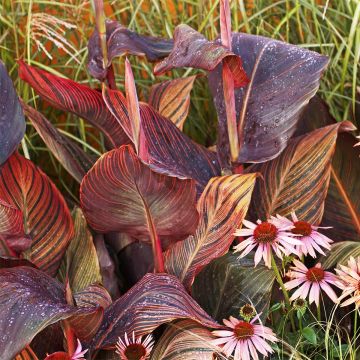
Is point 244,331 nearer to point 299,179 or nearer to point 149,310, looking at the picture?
point 149,310

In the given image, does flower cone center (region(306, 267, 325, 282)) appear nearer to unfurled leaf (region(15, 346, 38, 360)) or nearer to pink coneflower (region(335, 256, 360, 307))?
pink coneflower (region(335, 256, 360, 307))

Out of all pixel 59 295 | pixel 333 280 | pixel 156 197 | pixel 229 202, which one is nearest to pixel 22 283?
pixel 59 295

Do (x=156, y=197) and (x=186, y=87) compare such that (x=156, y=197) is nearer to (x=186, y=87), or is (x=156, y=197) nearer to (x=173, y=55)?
(x=173, y=55)

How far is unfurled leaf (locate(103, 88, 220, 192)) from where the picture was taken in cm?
150

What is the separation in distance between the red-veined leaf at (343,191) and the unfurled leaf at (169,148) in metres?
0.26

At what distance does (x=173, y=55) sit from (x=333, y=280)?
0.47 meters

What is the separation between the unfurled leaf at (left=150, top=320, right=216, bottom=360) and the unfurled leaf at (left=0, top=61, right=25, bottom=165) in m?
0.43

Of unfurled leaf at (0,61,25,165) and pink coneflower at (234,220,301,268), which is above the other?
unfurled leaf at (0,61,25,165)

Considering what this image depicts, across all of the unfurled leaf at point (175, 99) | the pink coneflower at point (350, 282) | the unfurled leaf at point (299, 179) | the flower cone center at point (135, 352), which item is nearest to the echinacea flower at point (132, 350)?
the flower cone center at point (135, 352)

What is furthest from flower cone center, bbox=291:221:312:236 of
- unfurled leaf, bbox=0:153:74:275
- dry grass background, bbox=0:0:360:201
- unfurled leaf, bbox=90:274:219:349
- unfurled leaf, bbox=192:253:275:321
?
dry grass background, bbox=0:0:360:201

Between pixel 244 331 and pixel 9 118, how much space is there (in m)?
0.58

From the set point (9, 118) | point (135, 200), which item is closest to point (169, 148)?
point (135, 200)

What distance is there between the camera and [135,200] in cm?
142

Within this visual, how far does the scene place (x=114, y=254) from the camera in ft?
5.73
